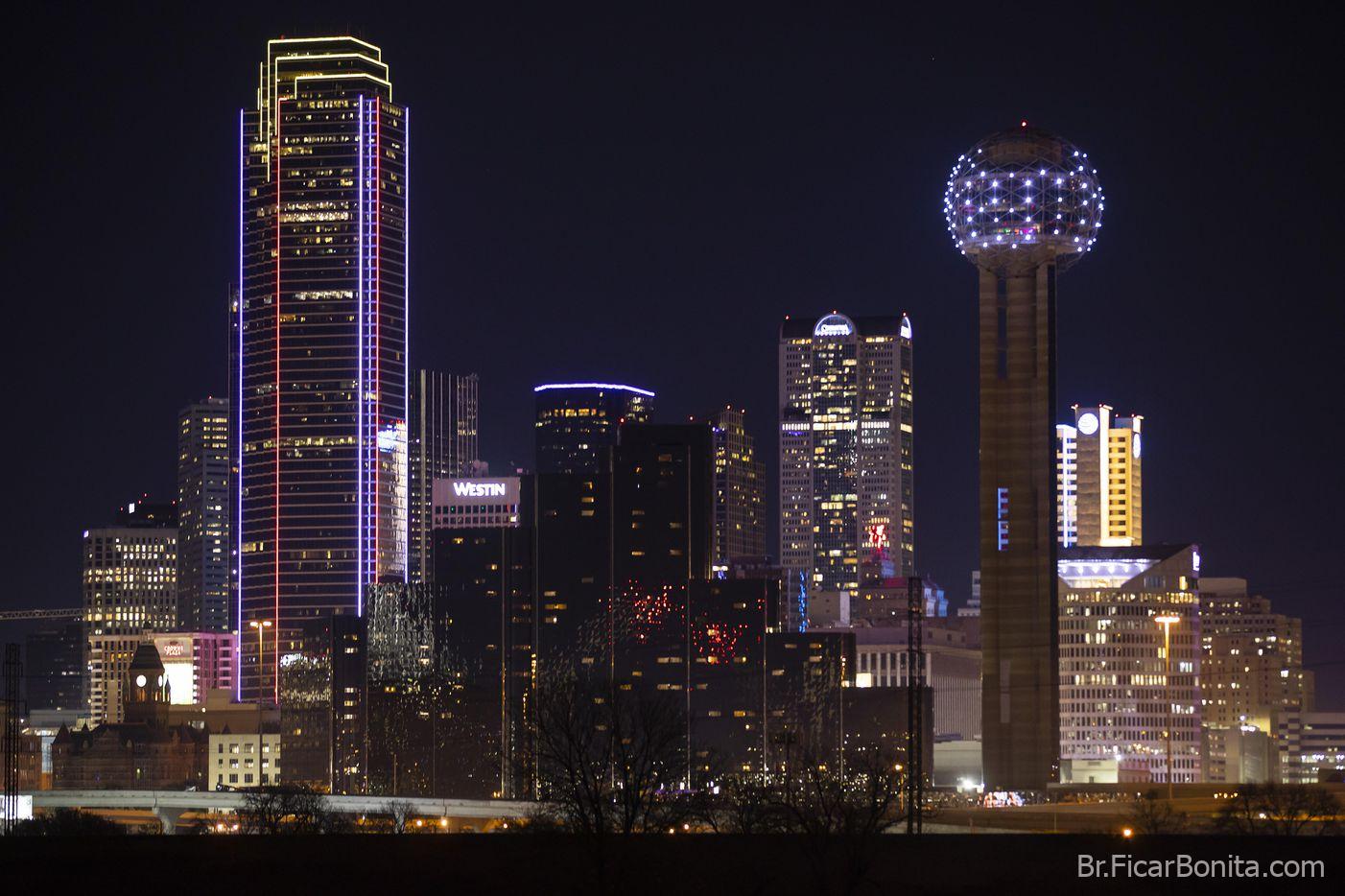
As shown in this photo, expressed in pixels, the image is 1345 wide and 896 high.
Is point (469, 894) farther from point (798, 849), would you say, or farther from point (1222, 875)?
point (1222, 875)

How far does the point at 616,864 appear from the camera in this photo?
345 feet

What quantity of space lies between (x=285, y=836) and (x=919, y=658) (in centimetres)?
5459

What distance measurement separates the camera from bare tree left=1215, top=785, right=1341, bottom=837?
154375 millimetres

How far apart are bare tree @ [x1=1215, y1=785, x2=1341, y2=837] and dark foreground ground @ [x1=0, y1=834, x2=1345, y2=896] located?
37.1 metres

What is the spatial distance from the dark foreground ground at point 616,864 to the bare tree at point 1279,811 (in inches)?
1461

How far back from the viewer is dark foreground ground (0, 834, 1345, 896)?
102 meters

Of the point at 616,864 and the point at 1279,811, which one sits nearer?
the point at 616,864

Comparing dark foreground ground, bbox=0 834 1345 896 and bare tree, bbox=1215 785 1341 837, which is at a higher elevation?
dark foreground ground, bbox=0 834 1345 896

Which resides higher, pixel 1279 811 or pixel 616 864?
pixel 616 864

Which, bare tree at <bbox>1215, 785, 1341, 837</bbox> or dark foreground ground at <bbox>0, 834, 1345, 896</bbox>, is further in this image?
bare tree at <bbox>1215, 785, 1341, 837</bbox>

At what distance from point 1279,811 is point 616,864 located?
8169 cm

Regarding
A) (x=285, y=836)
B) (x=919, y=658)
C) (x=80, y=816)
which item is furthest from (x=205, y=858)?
(x=80, y=816)

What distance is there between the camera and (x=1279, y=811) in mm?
168875

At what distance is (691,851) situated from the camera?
107188mm
